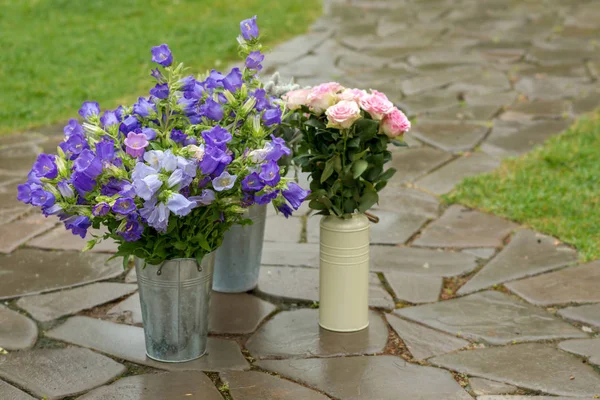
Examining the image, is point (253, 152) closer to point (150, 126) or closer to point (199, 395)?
point (150, 126)

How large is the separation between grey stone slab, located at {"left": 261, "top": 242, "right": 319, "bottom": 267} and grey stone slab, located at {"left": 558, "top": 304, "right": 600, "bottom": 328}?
113 cm

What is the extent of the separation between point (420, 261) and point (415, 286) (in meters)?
0.27

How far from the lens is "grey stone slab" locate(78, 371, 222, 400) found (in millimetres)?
2938

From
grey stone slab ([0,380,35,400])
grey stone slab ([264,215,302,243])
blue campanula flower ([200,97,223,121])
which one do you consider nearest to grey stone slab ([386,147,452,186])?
grey stone slab ([264,215,302,243])

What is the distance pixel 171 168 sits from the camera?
2711 mm

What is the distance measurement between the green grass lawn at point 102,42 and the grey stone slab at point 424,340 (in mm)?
3636

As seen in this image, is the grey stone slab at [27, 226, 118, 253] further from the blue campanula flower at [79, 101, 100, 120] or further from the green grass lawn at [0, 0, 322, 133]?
the green grass lawn at [0, 0, 322, 133]

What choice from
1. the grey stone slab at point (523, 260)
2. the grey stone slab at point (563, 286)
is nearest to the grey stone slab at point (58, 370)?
the grey stone slab at point (523, 260)

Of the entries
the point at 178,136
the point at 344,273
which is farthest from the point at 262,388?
the point at 178,136

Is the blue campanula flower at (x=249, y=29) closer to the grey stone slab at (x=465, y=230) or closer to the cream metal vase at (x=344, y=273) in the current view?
the cream metal vase at (x=344, y=273)

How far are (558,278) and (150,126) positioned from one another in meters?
1.95

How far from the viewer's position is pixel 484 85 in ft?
22.8

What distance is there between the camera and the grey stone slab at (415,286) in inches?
146

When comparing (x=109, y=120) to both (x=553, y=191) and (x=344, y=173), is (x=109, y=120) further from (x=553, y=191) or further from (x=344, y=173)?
(x=553, y=191)
